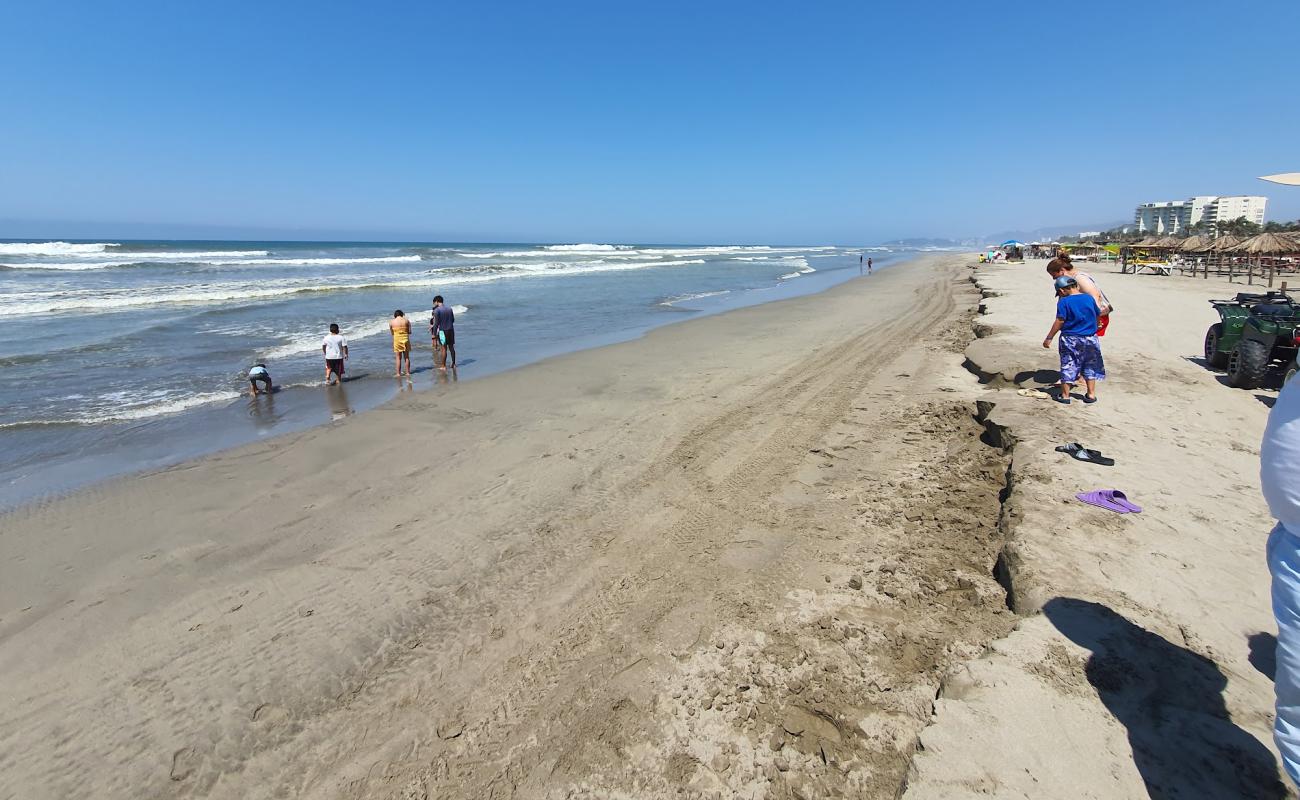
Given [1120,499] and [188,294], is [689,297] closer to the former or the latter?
[188,294]

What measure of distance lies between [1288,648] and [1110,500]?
2.79 meters

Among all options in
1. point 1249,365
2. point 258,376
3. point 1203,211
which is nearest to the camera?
point 1249,365

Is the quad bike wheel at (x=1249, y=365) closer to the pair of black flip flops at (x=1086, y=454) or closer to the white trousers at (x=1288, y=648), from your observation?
the pair of black flip flops at (x=1086, y=454)

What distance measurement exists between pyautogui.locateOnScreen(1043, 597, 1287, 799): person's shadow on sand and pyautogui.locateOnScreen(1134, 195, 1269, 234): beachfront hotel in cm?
12403

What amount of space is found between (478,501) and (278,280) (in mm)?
30843

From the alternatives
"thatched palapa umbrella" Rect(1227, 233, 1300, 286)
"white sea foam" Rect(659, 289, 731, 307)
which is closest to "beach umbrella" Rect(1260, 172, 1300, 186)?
"white sea foam" Rect(659, 289, 731, 307)

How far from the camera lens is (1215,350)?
850cm

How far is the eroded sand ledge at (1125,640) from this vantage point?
2281mm

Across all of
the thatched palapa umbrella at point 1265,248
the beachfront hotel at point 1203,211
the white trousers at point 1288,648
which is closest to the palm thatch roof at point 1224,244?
the thatched palapa umbrella at point 1265,248

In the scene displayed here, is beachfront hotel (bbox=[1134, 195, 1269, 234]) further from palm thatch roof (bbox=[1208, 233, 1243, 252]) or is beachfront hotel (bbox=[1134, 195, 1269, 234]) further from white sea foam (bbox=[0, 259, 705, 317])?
white sea foam (bbox=[0, 259, 705, 317])

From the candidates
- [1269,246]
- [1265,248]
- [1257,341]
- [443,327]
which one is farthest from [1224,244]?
[443,327]

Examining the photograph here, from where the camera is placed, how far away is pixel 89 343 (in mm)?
13117

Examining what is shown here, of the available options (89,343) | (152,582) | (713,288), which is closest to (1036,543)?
(152,582)

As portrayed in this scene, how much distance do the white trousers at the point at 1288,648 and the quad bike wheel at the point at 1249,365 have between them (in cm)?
792
